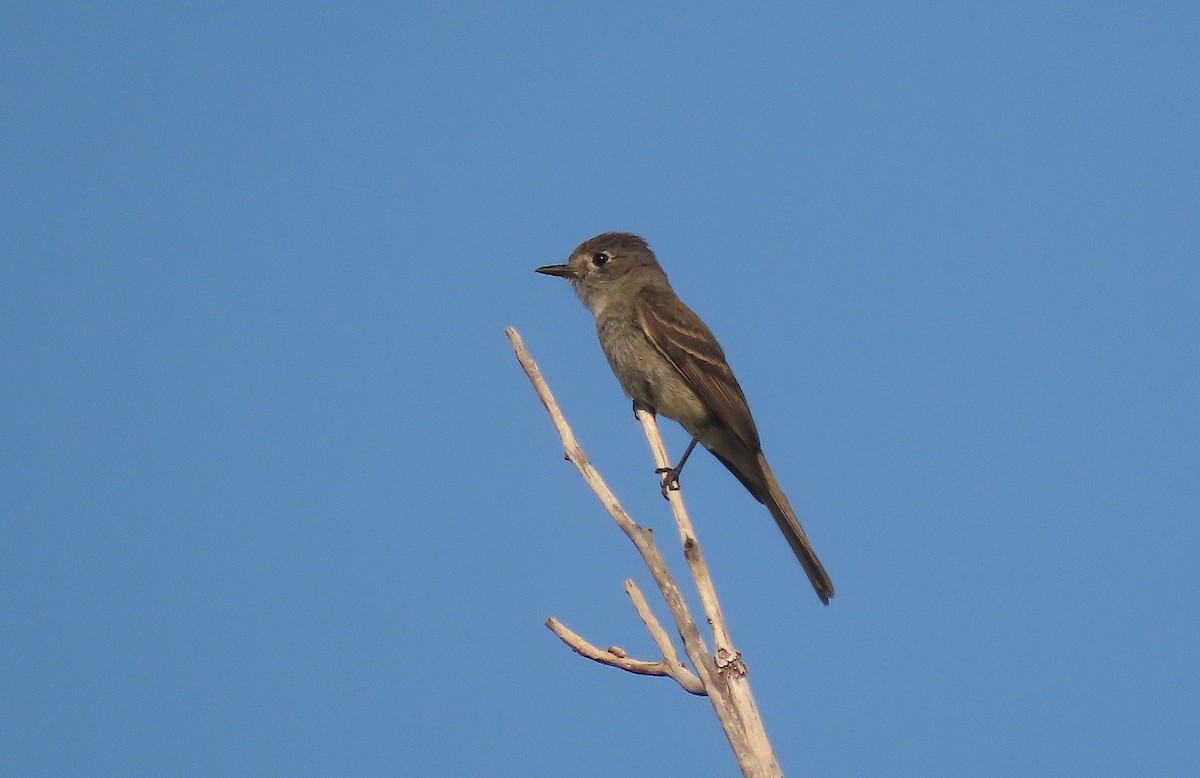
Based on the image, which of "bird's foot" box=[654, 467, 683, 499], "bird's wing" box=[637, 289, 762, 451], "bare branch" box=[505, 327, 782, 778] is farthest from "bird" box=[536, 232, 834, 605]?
"bare branch" box=[505, 327, 782, 778]

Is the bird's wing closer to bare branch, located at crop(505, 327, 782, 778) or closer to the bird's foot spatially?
the bird's foot

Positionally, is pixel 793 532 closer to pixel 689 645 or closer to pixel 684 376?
pixel 684 376

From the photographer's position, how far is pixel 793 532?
8.38 meters

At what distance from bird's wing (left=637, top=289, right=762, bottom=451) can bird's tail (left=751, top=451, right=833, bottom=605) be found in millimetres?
318

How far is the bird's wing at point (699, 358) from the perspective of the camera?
9.16m

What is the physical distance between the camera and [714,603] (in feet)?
18.8

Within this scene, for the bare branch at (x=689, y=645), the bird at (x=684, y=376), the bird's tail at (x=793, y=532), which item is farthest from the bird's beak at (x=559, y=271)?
the bare branch at (x=689, y=645)

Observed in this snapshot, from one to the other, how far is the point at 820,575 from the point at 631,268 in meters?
3.39

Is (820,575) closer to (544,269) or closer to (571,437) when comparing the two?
(571,437)

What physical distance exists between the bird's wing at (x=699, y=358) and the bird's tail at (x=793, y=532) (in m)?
0.32

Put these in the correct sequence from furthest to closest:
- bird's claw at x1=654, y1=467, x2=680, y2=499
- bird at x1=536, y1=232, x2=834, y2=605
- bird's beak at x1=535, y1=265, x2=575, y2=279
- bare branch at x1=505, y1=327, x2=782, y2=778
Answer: bird's beak at x1=535, y1=265, x2=575, y2=279, bird at x1=536, y1=232, x2=834, y2=605, bird's claw at x1=654, y1=467, x2=680, y2=499, bare branch at x1=505, y1=327, x2=782, y2=778

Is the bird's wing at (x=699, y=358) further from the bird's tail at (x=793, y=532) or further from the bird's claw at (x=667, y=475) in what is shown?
the bird's claw at (x=667, y=475)

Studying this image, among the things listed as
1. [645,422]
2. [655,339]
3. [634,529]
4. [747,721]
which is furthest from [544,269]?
[747,721]

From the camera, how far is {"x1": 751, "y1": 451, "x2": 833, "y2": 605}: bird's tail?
7969 millimetres
